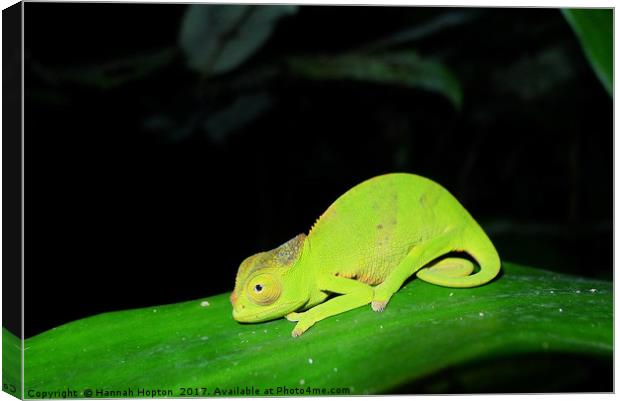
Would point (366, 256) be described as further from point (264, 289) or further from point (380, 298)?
point (264, 289)

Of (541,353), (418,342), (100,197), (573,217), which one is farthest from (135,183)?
(573,217)

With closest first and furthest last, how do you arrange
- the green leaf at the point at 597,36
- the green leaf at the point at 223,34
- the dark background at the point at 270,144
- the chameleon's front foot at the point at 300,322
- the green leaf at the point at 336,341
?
the green leaf at the point at 336,341, the chameleon's front foot at the point at 300,322, the green leaf at the point at 597,36, the dark background at the point at 270,144, the green leaf at the point at 223,34

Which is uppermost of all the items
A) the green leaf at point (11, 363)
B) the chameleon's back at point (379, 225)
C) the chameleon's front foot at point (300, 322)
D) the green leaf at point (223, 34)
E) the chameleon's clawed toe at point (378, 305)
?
the green leaf at point (223, 34)

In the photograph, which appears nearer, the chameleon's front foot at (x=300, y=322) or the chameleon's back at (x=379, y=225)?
the chameleon's front foot at (x=300, y=322)

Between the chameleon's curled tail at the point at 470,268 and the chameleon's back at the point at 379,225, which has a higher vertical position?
the chameleon's back at the point at 379,225

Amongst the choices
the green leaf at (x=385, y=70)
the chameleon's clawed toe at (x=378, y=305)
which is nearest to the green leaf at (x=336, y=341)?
the chameleon's clawed toe at (x=378, y=305)

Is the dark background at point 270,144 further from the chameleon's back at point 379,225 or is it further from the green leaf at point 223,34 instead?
the chameleon's back at point 379,225

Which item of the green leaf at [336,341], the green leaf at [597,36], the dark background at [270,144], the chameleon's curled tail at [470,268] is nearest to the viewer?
the green leaf at [336,341]

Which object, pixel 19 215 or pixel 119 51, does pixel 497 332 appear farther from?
pixel 119 51

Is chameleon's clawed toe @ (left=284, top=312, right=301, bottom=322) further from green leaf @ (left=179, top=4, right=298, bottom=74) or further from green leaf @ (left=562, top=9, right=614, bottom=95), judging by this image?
green leaf @ (left=179, top=4, right=298, bottom=74)
